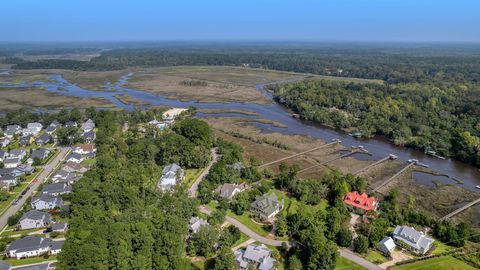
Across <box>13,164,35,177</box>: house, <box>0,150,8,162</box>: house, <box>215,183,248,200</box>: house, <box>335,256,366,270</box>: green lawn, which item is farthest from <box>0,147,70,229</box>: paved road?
<box>335,256,366,270</box>: green lawn

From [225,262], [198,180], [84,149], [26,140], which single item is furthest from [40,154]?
[225,262]

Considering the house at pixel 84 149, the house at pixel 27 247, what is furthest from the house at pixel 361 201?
the house at pixel 84 149

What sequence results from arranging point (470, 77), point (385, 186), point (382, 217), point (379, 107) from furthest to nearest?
point (470, 77), point (379, 107), point (385, 186), point (382, 217)

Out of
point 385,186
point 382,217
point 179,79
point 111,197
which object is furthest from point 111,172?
point 179,79

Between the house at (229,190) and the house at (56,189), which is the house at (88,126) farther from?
the house at (229,190)

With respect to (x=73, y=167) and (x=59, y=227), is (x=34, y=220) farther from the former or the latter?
(x=73, y=167)

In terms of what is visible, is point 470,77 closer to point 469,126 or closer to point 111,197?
point 469,126

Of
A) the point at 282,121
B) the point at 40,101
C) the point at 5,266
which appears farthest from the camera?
the point at 40,101
